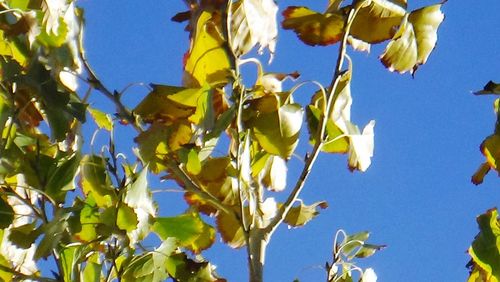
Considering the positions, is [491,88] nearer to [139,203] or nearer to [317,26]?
[317,26]

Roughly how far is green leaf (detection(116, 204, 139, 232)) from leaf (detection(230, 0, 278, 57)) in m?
0.21

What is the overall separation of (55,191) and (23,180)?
59 millimetres

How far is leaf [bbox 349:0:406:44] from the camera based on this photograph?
104 cm

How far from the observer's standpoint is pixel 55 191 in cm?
111

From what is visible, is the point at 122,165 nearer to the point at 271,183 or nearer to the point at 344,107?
the point at 271,183

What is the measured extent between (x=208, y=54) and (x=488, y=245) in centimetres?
39

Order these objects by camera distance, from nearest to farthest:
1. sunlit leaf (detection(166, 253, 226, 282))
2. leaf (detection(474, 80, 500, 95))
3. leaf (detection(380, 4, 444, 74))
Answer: leaf (detection(474, 80, 500, 95)) < leaf (detection(380, 4, 444, 74)) < sunlit leaf (detection(166, 253, 226, 282))

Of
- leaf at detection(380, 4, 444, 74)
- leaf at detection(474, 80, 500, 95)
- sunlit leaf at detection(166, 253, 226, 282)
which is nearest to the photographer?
leaf at detection(474, 80, 500, 95)

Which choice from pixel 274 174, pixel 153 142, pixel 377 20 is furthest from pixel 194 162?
pixel 377 20

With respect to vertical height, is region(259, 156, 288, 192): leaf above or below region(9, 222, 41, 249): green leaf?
above

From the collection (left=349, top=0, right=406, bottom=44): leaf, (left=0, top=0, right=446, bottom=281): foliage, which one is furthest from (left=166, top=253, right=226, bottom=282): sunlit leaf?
(left=349, top=0, right=406, bottom=44): leaf

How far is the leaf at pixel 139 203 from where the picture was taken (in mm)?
1046

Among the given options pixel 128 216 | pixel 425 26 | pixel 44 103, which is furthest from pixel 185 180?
pixel 425 26

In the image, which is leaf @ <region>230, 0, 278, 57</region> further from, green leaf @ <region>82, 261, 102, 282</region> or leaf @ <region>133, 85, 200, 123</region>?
green leaf @ <region>82, 261, 102, 282</region>
